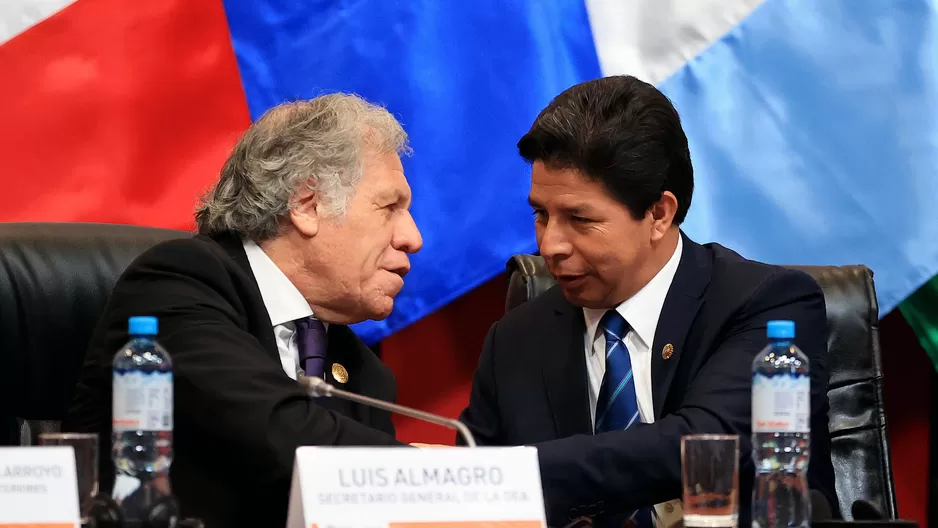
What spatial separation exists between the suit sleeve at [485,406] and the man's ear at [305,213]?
0.59 meters

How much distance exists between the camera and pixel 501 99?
3334 mm

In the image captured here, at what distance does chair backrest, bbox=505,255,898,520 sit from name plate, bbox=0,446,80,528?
1823 millimetres

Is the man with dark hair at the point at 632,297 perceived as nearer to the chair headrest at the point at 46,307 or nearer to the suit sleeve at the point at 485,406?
the suit sleeve at the point at 485,406

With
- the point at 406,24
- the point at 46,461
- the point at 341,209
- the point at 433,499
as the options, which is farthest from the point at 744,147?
the point at 46,461

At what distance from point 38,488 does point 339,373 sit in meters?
1.10

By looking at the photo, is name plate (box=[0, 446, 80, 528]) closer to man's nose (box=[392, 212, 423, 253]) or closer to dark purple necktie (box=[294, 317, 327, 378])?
dark purple necktie (box=[294, 317, 327, 378])

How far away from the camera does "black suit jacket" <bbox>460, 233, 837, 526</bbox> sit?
2.33m

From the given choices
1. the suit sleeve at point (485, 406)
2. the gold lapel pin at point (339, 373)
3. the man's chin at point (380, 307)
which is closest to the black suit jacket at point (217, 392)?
the gold lapel pin at point (339, 373)

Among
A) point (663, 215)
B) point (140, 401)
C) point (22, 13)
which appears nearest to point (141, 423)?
point (140, 401)

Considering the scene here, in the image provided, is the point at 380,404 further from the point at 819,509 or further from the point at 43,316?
the point at 43,316

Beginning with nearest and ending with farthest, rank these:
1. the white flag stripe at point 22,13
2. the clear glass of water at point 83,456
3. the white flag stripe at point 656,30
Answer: the clear glass of water at point 83,456, the white flag stripe at point 22,13, the white flag stripe at point 656,30

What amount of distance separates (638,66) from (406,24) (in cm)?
65

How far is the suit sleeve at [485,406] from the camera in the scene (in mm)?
2844

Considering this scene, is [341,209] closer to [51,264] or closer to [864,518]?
[51,264]
